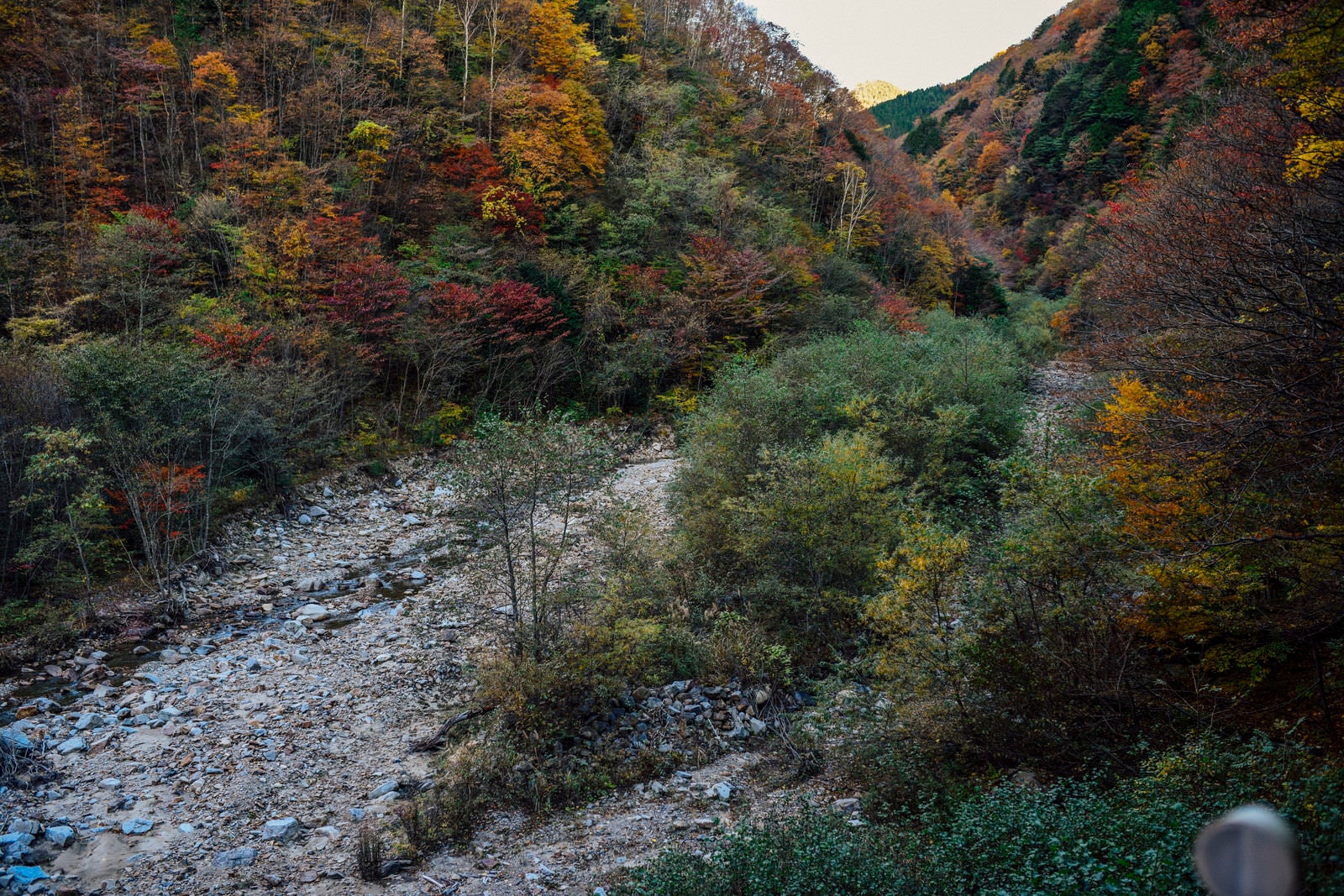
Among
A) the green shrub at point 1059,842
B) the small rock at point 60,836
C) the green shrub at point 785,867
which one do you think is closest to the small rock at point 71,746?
the small rock at point 60,836

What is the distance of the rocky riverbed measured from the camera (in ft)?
19.9

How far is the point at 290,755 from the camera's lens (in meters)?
7.83

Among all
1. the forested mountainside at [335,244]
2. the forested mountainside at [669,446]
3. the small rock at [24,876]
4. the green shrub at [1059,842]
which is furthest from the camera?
the forested mountainside at [335,244]

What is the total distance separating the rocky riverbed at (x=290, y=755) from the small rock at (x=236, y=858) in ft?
0.07

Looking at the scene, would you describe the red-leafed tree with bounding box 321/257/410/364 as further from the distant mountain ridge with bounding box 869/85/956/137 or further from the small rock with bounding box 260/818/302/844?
the distant mountain ridge with bounding box 869/85/956/137

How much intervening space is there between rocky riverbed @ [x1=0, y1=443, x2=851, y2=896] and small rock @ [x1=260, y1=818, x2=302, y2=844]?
2 centimetres

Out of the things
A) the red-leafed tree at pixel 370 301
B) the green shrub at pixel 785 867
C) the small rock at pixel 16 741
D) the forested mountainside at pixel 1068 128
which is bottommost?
the small rock at pixel 16 741

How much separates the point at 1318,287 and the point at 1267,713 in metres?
3.81

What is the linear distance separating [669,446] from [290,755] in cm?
1601

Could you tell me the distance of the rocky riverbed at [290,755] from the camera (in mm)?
6055

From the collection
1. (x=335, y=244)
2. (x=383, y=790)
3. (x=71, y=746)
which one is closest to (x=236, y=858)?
(x=383, y=790)

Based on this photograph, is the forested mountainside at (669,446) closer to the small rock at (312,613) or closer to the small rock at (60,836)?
the small rock at (312,613)

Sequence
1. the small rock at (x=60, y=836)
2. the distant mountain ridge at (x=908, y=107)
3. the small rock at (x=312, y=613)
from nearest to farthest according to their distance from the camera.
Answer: the small rock at (x=60, y=836), the small rock at (x=312, y=613), the distant mountain ridge at (x=908, y=107)

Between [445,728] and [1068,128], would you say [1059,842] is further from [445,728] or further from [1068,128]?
[1068,128]
